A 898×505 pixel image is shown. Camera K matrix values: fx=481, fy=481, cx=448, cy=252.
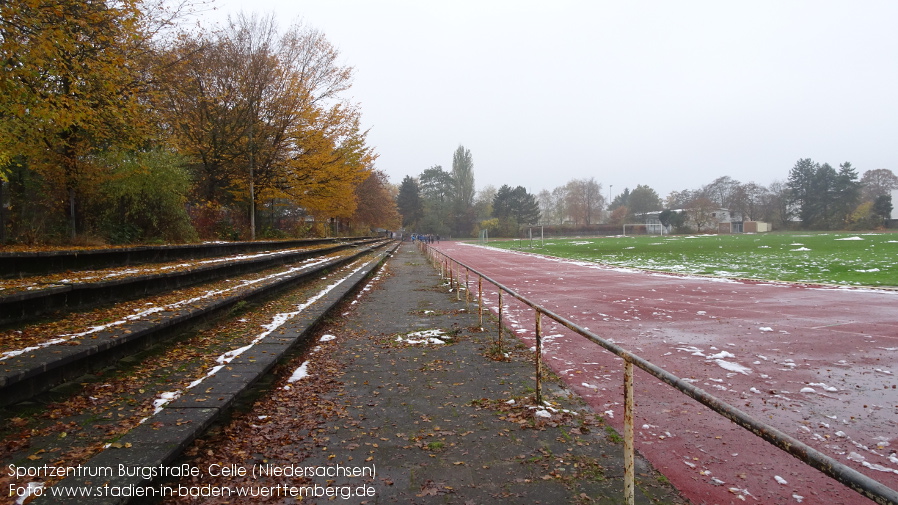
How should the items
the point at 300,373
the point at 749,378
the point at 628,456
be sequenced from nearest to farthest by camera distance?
the point at 628,456 < the point at 749,378 < the point at 300,373

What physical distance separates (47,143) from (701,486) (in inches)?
537

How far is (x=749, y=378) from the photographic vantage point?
5.12 metres

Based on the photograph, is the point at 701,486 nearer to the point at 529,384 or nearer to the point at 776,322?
the point at 529,384

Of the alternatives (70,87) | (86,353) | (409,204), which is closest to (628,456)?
(86,353)

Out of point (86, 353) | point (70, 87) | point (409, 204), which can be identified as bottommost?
point (86, 353)

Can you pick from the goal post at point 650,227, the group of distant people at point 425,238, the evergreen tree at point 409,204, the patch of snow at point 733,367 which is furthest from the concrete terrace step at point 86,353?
the goal post at point 650,227

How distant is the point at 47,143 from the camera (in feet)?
35.2

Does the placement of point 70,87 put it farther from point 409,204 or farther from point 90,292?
point 409,204

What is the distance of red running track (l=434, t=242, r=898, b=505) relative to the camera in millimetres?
3111

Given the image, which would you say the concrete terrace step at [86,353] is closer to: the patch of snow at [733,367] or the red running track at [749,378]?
the red running track at [749,378]

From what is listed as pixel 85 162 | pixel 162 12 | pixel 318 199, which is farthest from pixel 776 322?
pixel 318 199

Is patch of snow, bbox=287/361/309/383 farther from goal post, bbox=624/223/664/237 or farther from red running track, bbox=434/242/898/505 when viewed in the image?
goal post, bbox=624/223/664/237

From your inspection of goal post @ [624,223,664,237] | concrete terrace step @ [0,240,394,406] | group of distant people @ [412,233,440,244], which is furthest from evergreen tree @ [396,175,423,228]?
concrete terrace step @ [0,240,394,406]

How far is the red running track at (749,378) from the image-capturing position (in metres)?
3.11
